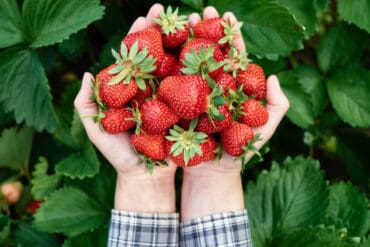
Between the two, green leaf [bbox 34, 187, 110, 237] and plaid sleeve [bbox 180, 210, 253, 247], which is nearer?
plaid sleeve [bbox 180, 210, 253, 247]

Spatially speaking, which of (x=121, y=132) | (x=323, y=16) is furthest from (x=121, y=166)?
(x=323, y=16)

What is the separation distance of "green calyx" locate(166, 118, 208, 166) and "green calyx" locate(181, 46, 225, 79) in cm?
10

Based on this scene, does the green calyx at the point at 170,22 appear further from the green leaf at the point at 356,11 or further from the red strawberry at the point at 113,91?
the green leaf at the point at 356,11

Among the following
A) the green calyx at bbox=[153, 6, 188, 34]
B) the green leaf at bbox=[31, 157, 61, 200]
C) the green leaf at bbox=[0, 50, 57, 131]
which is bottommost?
the green leaf at bbox=[31, 157, 61, 200]

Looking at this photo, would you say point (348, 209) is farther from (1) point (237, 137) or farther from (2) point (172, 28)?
(2) point (172, 28)

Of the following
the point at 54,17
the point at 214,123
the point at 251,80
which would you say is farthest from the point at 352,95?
the point at 54,17

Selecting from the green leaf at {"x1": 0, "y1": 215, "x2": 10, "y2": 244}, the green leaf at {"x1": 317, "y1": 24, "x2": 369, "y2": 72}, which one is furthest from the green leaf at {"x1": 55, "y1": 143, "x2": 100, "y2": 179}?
the green leaf at {"x1": 317, "y1": 24, "x2": 369, "y2": 72}

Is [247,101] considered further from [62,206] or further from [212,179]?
[62,206]

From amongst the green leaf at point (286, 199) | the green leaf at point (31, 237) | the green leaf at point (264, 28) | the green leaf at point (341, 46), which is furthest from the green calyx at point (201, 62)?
the green leaf at point (31, 237)

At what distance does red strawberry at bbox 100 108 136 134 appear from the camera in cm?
97

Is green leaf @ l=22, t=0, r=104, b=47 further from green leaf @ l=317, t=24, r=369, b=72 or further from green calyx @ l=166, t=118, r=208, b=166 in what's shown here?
green leaf @ l=317, t=24, r=369, b=72

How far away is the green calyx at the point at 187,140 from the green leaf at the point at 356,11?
2.16 feet

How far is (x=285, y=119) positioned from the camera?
164 centimetres

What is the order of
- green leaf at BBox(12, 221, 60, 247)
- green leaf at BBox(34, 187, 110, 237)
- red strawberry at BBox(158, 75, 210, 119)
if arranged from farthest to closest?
green leaf at BBox(12, 221, 60, 247) < green leaf at BBox(34, 187, 110, 237) < red strawberry at BBox(158, 75, 210, 119)
